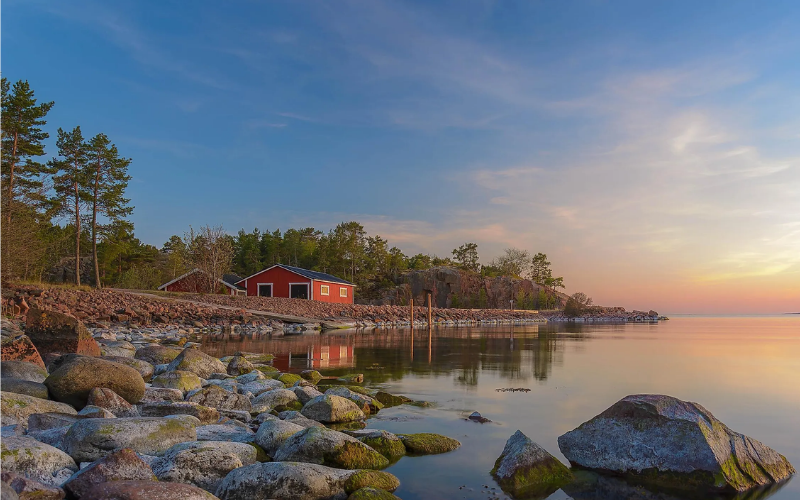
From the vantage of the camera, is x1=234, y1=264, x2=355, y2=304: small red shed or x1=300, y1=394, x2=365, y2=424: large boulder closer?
x1=300, y1=394, x2=365, y2=424: large boulder

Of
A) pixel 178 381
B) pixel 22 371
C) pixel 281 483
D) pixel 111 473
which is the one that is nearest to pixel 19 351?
pixel 22 371

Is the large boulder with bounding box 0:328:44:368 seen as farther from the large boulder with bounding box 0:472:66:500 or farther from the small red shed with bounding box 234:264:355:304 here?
the small red shed with bounding box 234:264:355:304

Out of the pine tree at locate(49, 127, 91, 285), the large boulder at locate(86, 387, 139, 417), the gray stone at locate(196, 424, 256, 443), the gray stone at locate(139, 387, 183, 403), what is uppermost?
the pine tree at locate(49, 127, 91, 285)

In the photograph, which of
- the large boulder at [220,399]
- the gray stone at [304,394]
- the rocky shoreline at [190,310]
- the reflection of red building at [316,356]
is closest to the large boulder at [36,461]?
the large boulder at [220,399]

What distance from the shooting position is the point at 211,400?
9.02 metres

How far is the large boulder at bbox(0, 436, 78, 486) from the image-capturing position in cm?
488

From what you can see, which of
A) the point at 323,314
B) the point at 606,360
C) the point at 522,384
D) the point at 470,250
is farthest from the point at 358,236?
the point at 522,384

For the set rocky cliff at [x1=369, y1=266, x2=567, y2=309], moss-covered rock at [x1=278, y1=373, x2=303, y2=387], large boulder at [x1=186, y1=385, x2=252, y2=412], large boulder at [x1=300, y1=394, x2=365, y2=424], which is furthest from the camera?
rocky cliff at [x1=369, y1=266, x2=567, y2=309]

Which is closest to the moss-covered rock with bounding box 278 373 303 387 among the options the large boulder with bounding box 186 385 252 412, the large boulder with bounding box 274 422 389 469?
the large boulder with bounding box 186 385 252 412

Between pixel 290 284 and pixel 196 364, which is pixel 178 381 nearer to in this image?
pixel 196 364

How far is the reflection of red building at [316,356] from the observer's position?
16750mm

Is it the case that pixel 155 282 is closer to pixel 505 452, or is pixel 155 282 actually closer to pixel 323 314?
pixel 323 314

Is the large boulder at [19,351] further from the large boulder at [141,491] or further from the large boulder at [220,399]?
the large boulder at [141,491]

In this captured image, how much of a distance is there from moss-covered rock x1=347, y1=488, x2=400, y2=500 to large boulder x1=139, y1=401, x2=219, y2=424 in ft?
11.4
